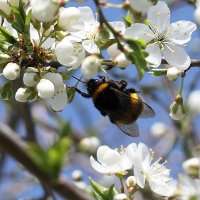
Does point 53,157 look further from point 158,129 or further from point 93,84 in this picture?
point 158,129

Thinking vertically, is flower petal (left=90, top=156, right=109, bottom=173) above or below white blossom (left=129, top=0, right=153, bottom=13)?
below

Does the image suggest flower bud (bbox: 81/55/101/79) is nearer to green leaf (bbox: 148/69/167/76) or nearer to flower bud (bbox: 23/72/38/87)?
flower bud (bbox: 23/72/38/87)


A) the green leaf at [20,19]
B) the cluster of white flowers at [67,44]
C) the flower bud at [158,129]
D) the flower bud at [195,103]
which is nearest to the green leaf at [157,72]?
the cluster of white flowers at [67,44]

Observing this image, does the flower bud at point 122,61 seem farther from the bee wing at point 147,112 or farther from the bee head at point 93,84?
the bee wing at point 147,112

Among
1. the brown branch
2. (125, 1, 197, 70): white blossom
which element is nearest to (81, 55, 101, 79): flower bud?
(125, 1, 197, 70): white blossom

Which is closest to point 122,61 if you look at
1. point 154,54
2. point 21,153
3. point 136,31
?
point 136,31

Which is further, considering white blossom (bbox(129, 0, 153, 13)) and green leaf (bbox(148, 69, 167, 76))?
green leaf (bbox(148, 69, 167, 76))

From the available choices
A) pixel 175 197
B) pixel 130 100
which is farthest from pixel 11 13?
pixel 175 197
